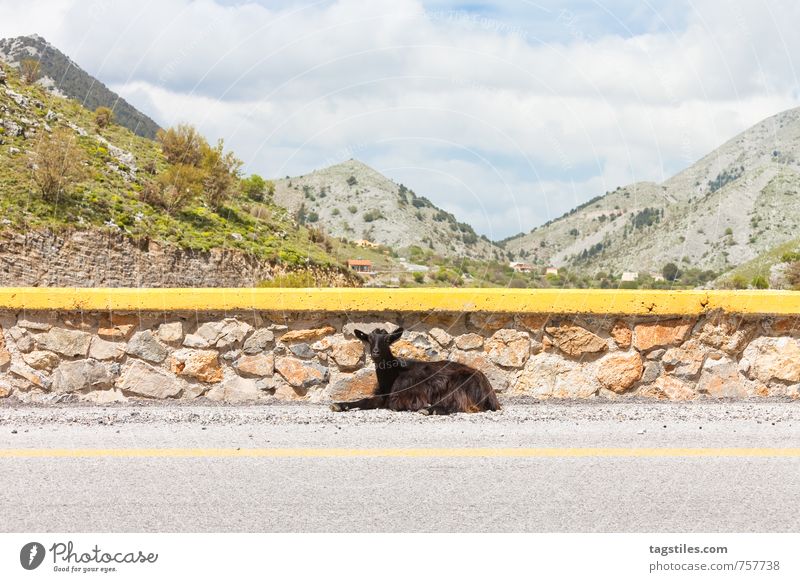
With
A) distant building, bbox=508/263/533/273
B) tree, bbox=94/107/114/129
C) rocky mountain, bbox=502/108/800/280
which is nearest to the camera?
distant building, bbox=508/263/533/273

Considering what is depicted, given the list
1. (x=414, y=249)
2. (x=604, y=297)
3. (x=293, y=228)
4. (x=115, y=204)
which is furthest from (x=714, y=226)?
(x=604, y=297)

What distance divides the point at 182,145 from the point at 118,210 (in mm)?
12438

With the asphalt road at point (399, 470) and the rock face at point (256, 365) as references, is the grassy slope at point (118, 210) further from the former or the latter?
the asphalt road at point (399, 470)

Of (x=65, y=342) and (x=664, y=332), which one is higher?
(x=664, y=332)

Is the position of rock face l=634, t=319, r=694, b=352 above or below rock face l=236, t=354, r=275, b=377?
above

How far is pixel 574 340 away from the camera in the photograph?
23.1 ft

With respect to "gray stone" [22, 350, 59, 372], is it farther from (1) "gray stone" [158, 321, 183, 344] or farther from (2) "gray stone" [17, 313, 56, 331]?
(1) "gray stone" [158, 321, 183, 344]

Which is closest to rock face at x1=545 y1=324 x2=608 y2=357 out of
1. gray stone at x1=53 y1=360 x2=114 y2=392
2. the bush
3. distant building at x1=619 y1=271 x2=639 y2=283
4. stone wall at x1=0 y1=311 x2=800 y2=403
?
stone wall at x1=0 y1=311 x2=800 y2=403

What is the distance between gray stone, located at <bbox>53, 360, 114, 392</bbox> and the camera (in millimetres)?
6965

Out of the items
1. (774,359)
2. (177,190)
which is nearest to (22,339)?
(774,359)

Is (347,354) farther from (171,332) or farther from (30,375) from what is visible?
(30,375)

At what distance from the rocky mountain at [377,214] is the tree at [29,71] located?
70.2 feet

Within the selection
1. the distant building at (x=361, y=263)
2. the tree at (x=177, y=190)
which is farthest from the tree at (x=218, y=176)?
the distant building at (x=361, y=263)

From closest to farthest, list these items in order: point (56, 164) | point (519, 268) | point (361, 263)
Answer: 1. point (519, 268)
2. point (361, 263)
3. point (56, 164)
